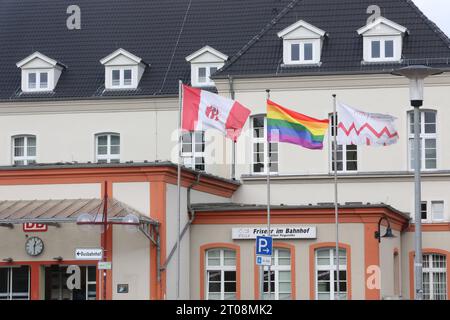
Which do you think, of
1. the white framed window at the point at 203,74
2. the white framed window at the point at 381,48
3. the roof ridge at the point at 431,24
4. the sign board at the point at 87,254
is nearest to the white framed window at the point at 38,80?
the white framed window at the point at 203,74

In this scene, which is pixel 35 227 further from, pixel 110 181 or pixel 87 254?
pixel 87 254

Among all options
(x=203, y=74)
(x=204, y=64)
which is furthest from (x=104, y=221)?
(x=204, y=64)

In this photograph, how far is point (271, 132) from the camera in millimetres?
26906

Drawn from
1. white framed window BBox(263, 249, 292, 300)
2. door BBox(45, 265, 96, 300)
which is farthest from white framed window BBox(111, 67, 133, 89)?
door BBox(45, 265, 96, 300)

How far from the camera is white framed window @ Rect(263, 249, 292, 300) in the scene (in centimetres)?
3000

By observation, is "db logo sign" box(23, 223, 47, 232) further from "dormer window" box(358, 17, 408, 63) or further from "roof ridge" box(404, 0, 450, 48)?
"roof ridge" box(404, 0, 450, 48)

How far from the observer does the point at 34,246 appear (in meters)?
28.0

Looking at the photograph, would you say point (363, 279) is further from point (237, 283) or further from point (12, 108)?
point (12, 108)

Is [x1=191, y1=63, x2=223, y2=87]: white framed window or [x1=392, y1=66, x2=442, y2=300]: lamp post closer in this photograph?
[x1=392, y1=66, x2=442, y2=300]: lamp post

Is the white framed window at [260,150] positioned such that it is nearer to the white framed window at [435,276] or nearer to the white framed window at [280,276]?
the white framed window at [435,276]

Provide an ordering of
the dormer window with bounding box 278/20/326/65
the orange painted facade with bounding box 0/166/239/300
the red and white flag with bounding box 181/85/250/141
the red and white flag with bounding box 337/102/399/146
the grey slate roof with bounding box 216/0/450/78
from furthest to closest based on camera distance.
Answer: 1. the dormer window with bounding box 278/20/326/65
2. the grey slate roof with bounding box 216/0/450/78
3. the orange painted facade with bounding box 0/166/239/300
4. the red and white flag with bounding box 337/102/399/146
5. the red and white flag with bounding box 181/85/250/141

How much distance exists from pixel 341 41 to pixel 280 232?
10581mm

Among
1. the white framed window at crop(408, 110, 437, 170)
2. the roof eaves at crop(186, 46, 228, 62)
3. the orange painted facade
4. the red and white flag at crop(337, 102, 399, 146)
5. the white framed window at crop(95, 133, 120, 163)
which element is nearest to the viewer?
the red and white flag at crop(337, 102, 399, 146)

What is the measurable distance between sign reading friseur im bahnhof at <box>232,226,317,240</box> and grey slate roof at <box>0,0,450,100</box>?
346 inches
